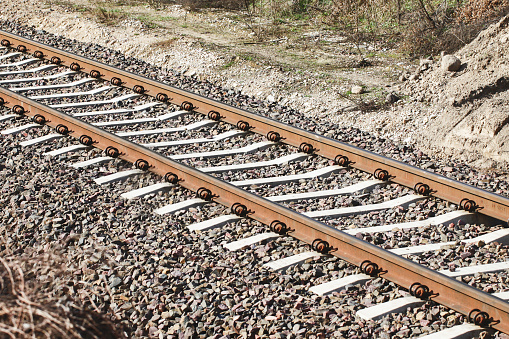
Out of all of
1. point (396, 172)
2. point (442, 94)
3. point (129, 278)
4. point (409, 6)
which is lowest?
point (129, 278)

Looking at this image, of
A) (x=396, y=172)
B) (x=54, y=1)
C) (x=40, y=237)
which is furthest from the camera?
(x=54, y=1)

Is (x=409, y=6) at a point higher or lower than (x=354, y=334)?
higher

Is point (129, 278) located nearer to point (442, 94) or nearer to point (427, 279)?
point (427, 279)

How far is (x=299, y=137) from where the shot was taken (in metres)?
7.71

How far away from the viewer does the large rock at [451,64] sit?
891cm

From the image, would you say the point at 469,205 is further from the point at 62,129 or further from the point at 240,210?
the point at 62,129

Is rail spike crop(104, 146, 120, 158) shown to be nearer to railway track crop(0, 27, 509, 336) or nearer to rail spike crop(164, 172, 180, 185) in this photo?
railway track crop(0, 27, 509, 336)

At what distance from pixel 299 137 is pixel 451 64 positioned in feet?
9.28

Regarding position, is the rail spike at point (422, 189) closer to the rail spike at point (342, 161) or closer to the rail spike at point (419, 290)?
the rail spike at point (342, 161)

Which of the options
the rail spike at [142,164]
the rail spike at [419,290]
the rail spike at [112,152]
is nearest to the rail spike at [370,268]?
the rail spike at [419,290]

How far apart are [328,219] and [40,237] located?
2747mm

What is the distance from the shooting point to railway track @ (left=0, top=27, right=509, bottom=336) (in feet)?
16.8

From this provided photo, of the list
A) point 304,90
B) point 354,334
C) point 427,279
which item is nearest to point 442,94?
point 304,90

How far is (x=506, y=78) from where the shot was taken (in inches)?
326
